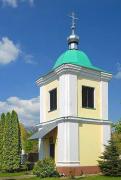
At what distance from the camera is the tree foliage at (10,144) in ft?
96.7

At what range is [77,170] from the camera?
2494 centimetres

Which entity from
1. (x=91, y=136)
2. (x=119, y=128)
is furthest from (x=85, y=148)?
(x=119, y=128)

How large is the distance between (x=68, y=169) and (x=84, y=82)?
6.53 meters

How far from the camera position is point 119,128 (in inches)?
1268

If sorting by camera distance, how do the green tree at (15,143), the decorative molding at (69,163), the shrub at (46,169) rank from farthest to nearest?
1. the green tree at (15,143)
2. the decorative molding at (69,163)
3. the shrub at (46,169)

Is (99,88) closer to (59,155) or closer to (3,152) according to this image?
(59,155)

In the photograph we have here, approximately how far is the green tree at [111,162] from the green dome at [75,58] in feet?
21.2

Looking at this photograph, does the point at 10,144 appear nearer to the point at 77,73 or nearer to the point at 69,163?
the point at 69,163

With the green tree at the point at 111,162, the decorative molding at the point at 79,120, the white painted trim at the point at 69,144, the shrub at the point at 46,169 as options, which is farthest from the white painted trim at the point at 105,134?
Answer: the shrub at the point at 46,169

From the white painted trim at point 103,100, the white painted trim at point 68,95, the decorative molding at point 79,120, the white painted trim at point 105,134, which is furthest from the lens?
the white painted trim at point 103,100

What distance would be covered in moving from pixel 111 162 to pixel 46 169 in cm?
442

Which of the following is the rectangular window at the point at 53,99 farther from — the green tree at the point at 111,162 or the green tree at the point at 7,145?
the green tree at the point at 111,162

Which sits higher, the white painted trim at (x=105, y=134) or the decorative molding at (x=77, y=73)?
the decorative molding at (x=77, y=73)

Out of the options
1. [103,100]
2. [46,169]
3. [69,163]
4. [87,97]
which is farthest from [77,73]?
[46,169]
